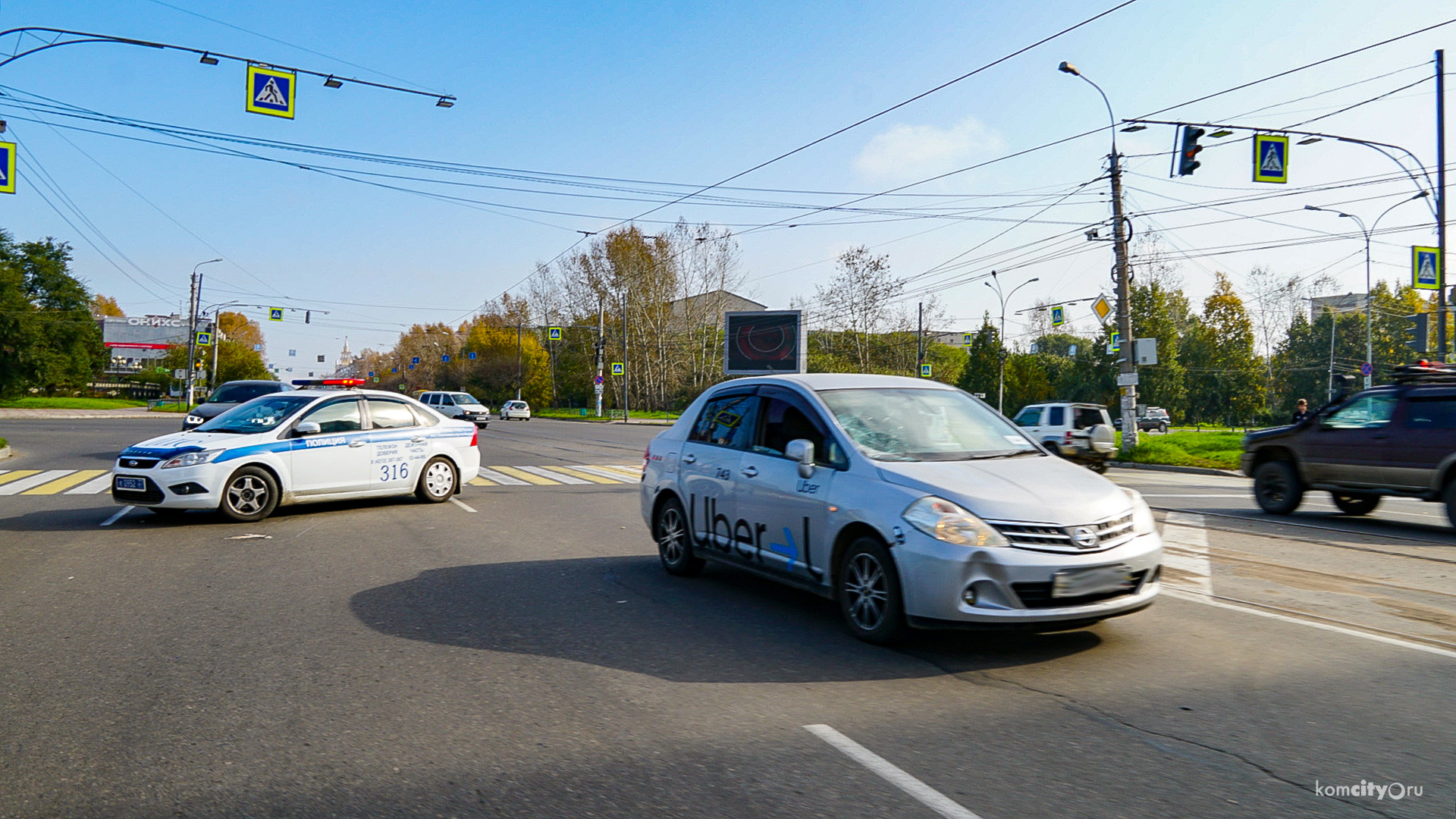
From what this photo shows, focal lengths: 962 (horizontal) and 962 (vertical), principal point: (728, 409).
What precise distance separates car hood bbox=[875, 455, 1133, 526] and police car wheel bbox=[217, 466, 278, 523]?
846 centimetres

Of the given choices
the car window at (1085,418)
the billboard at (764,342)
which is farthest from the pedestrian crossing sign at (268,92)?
the billboard at (764,342)

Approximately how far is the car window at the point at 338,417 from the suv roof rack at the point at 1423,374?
1334 centimetres

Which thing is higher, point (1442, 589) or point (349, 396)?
point (349, 396)

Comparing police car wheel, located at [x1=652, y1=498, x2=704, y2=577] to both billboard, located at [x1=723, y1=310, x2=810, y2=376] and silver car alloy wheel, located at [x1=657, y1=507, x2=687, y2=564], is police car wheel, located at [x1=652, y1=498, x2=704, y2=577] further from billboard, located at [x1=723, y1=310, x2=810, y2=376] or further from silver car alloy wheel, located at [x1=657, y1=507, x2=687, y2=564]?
billboard, located at [x1=723, y1=310, x2=810, y2=376]

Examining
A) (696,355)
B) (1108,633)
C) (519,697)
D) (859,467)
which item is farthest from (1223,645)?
(696,355)

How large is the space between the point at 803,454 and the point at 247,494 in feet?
26.1

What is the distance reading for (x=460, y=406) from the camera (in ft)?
149

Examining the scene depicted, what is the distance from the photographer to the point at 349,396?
12531mm

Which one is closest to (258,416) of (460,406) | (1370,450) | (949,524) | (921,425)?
(921,425)

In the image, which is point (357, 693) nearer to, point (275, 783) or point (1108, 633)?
point (275, 783)

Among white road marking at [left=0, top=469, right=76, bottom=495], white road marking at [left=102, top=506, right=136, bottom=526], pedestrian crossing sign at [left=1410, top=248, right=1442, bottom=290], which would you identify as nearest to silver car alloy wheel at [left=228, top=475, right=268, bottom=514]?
white road marking at [left=102, top=506, right=136, bottom=526]

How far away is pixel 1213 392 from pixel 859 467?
80.4m

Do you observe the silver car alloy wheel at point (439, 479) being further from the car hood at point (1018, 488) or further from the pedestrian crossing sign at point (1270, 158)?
the pedestrian crossing sign at point (1270, 158)

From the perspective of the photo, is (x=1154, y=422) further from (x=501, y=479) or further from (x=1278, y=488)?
(x=501, y=479)
